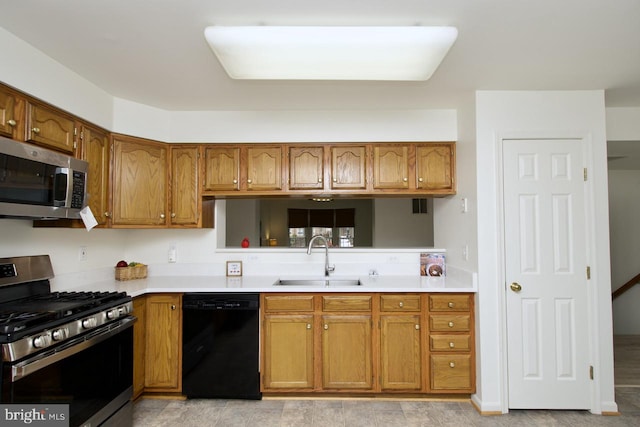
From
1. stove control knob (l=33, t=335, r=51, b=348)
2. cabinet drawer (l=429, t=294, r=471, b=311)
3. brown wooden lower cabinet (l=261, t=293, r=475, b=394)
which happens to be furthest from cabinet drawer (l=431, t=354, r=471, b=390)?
stove control knob (l=33, t=335, r=51, b=348)

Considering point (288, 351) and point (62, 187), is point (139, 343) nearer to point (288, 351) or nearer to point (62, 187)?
point (288, 351)

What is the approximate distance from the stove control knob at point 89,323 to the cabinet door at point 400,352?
1873 mm

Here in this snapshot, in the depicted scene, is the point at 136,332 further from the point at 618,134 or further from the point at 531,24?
the point at 618,134

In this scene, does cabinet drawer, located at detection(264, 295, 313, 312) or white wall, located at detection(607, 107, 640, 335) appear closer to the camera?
cabinet drawer, located at detection(264, 295, 313, 312)

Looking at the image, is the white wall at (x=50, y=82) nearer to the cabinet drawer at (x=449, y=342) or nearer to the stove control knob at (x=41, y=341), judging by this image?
the stove control knob at (x=41, y=341)

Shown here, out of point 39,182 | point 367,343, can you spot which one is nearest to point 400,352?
point 367,343

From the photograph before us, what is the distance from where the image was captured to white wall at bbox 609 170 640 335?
14.8 ft

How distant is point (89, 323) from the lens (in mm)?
1880

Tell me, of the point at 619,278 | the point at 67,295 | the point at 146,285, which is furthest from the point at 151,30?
the point at 619,278

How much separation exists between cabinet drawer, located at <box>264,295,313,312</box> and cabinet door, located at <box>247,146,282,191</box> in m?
0.94

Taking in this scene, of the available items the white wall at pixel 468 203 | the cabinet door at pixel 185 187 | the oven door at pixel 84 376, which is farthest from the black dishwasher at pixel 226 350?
→ the white wall at pixel 468 203

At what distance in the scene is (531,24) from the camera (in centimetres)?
178

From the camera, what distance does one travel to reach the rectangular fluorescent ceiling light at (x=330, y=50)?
169 cm

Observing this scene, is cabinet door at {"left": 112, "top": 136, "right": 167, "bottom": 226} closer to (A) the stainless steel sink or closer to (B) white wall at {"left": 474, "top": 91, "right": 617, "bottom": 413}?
(A) the stainless steel sink
